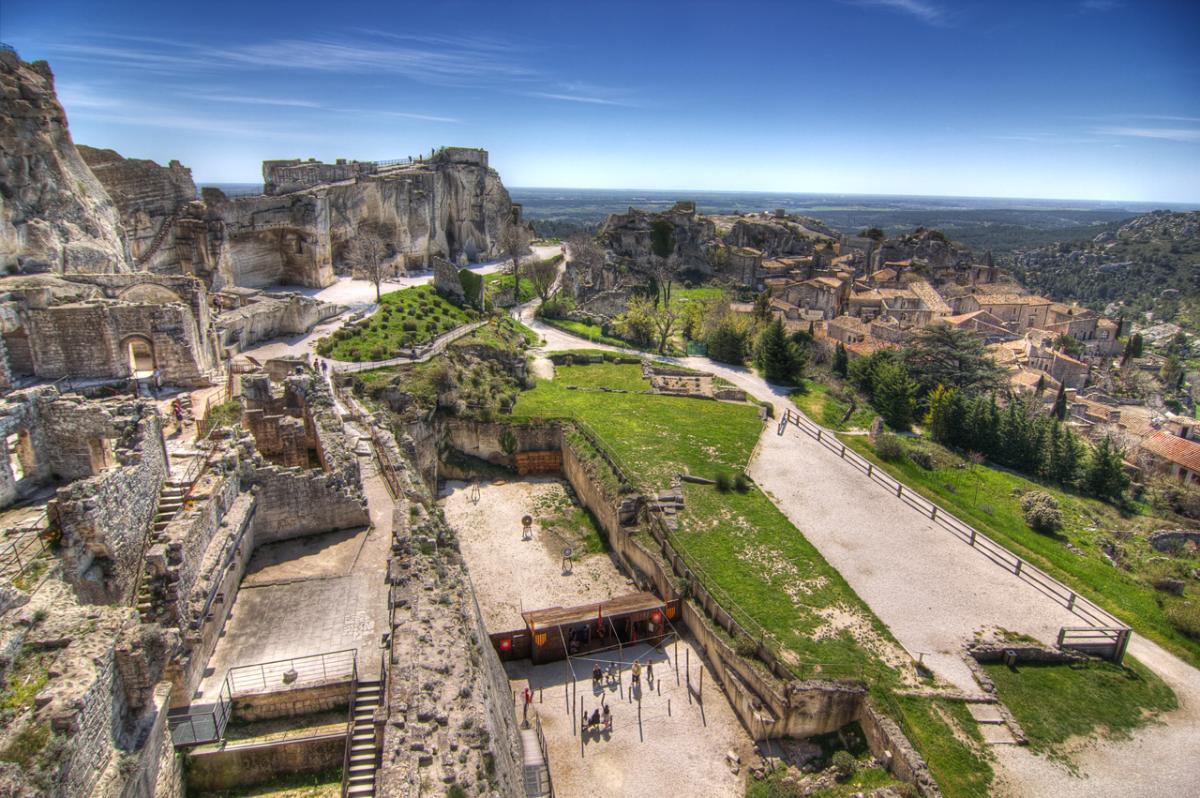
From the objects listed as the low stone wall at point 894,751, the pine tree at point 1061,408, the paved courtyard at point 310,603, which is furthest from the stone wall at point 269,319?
the pine tree at point 1061,408

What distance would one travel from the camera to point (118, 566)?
1126 cm

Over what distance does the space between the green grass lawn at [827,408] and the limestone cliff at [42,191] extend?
3301 centimetres

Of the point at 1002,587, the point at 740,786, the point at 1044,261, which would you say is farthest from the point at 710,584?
the point at 1044,261

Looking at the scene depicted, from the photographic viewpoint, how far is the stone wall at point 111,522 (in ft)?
34.3

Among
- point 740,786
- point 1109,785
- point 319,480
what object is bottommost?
point 740,786

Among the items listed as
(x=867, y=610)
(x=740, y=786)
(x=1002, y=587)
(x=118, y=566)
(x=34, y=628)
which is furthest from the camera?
(x=1002, y=587)

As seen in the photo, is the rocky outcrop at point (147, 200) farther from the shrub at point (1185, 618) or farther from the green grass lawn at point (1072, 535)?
the shrub at point (1185, 618)

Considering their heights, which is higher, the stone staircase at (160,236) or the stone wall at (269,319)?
the stone staircase at (160,236)

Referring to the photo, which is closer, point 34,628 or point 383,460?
point 34,628

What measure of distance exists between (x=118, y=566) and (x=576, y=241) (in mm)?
60487

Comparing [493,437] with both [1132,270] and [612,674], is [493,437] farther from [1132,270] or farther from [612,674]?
[1132,270]

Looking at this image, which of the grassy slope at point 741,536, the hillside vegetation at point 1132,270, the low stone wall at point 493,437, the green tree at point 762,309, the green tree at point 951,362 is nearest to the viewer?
the grassy slope at point 741,536

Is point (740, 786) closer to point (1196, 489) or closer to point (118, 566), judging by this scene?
point (118, 566)

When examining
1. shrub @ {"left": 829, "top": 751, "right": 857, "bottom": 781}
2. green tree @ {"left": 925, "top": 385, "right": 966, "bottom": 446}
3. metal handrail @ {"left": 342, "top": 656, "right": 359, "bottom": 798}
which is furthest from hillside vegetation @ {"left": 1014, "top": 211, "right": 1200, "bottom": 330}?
metal handrail @ {"left": 342, "top": 656, "right": 359, "bottom": 798}
